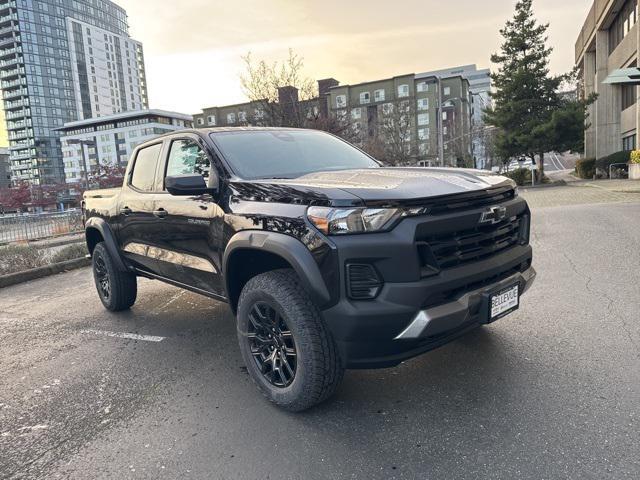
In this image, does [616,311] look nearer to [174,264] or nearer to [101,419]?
[174,264]

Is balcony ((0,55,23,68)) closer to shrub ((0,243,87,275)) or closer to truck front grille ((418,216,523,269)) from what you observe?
shrub ((0,243,87,275))

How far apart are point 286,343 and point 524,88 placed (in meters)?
31.2

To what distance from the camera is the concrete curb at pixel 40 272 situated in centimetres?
843

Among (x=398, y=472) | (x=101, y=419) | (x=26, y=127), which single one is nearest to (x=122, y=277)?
(x=101, y=419)

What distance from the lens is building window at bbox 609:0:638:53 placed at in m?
26.3

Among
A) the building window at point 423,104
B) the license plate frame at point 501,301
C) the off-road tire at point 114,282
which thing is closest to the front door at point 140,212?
the off-road tire at point 114,282

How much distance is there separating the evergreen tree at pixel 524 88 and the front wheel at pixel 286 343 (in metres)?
29.6

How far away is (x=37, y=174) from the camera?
4614 inches

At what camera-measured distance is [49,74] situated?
122812 mm

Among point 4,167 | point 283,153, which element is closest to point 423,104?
point 283,153

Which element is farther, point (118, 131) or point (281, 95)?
point (118, 131)

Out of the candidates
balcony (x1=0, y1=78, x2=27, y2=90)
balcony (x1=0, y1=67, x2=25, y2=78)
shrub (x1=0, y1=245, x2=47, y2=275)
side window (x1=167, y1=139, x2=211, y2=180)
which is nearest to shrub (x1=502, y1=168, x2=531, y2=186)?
shrub (x1=0, y1=245, x2=47, y2=275)

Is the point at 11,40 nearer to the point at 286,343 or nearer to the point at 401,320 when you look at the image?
the point at 286,343

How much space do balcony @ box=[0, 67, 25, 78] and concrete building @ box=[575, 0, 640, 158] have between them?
128940 mm
